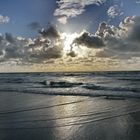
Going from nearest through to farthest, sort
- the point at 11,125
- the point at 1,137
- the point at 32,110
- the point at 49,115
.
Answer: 1. the point at 1,137
2. the point at 11,125
3. the point at 49,115
4. the point at 32,110

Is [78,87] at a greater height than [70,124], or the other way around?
[70,124]

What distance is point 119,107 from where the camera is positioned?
595 inches

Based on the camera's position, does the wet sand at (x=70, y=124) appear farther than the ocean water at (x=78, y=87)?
No

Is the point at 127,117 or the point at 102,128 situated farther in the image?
the point at 127,117

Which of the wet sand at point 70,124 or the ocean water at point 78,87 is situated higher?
the wet sand at point 70,124

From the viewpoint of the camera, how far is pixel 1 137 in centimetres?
920

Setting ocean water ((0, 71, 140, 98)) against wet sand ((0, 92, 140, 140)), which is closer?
wet sand ((0, 92, 140, 140))

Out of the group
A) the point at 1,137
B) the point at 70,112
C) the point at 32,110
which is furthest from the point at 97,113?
the point at 1,137

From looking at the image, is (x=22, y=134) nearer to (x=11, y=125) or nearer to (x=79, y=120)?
(x=11, y=125)

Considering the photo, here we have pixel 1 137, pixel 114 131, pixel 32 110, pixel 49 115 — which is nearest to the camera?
pixel 1 137

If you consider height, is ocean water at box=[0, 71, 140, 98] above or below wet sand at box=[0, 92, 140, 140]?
below

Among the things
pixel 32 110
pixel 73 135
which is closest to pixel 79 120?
pixel 73 135

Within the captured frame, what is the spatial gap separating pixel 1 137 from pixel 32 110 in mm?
5061

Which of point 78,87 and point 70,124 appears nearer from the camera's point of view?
point 70,124
